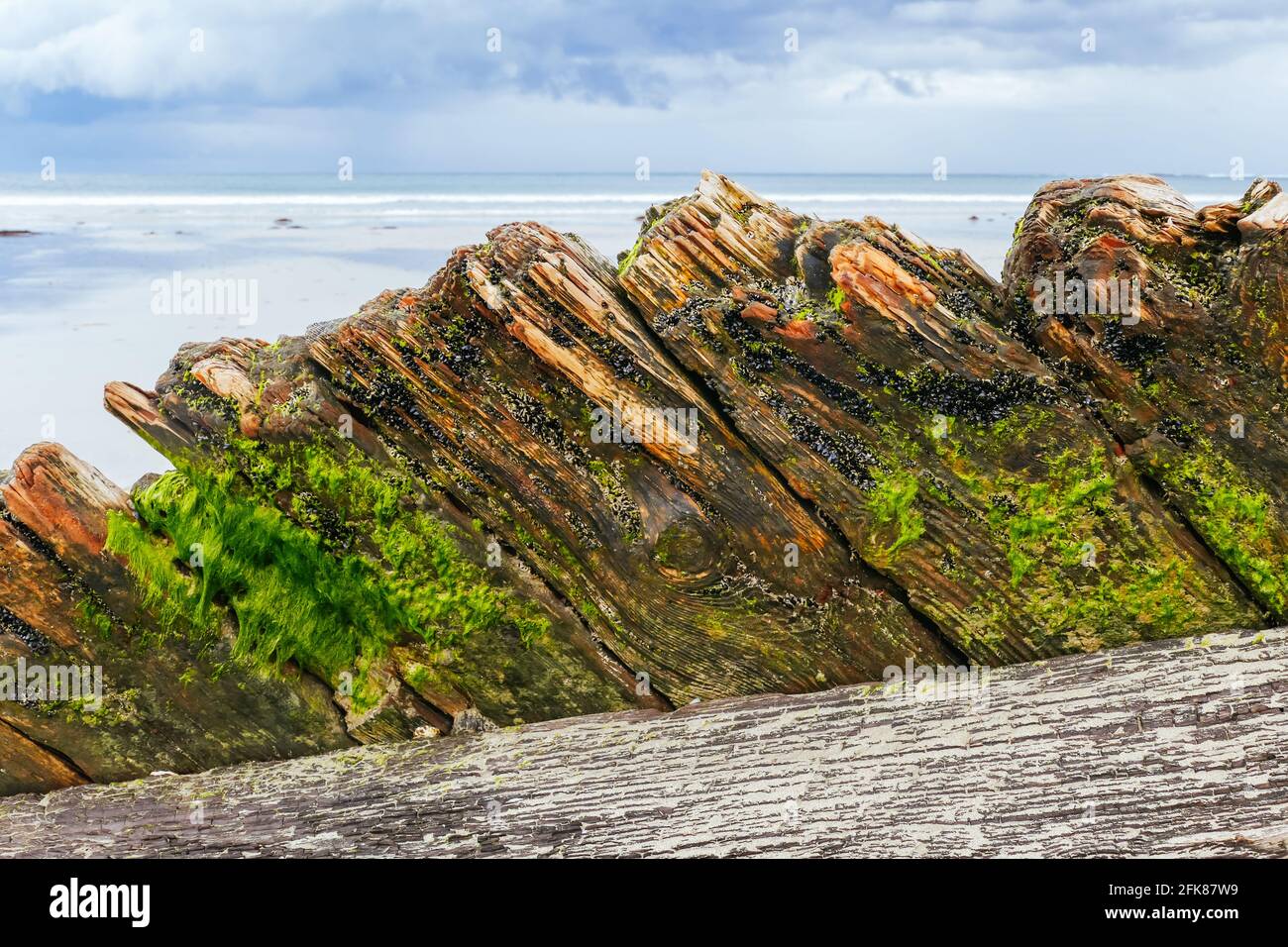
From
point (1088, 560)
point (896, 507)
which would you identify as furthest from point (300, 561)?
point (1088, 560)

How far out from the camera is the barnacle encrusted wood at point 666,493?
6.06 meters

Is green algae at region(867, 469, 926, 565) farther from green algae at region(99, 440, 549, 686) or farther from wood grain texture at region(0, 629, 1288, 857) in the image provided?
green algae at region(99, 440, 549, 686)

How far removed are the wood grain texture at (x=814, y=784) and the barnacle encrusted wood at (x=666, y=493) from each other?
272mm

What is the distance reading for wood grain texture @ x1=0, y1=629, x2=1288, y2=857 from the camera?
513 centimetres

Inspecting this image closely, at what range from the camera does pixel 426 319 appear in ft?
20.6

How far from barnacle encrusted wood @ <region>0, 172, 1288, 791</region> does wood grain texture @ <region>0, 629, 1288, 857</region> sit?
272 mm

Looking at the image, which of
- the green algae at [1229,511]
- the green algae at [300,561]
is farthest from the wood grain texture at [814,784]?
the green algae at [300,561]

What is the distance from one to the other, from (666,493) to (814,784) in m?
2.01

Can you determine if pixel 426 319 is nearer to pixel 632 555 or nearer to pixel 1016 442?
pixel 632 555

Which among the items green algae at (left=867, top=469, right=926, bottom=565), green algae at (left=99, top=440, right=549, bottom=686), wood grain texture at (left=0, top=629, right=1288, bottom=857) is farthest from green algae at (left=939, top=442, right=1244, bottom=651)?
green algae at (left=99, top=440, right=549, bottom=686)

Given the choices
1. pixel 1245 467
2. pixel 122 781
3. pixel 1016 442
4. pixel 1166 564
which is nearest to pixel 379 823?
pixel 122 781

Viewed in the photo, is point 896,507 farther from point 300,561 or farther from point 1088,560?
point 300,561

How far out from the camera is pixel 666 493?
20.0 ft

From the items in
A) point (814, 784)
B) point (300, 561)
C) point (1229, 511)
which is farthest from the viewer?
point (300, 561)
